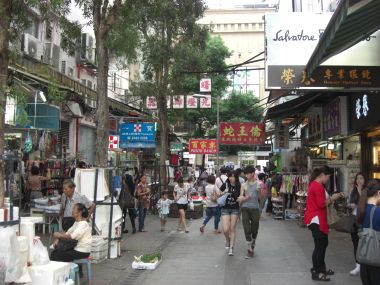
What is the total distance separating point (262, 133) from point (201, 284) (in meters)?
15.0

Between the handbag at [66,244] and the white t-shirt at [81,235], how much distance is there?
0.06 m

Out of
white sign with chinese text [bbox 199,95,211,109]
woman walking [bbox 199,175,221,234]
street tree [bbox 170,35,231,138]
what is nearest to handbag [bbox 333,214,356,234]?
woman walking [bbox 199,175,221,234]

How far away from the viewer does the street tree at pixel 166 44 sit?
18.4 metres

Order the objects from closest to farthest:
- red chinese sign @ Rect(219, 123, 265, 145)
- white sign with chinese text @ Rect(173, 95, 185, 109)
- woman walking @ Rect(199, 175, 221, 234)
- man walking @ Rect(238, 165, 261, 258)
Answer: man walking @ Rect(238, 165, 261, 258)
woman walking @ Rect(199, 175, 221, 234)
white sign with chinese text @ Rect(173, 95, 185, 109)
red chinese sign @ Rect(219, 123, 265, 145)

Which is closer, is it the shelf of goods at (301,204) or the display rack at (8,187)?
the display rack at (8,187)

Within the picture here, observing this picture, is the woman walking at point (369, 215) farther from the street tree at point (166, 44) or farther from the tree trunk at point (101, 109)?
the street tree at point (166, 44)

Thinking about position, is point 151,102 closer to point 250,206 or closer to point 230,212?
point 230,212

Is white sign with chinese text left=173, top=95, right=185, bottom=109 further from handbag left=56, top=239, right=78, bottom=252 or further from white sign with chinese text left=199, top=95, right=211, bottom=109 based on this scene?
handbag left=56, top=239, right=78, bottom=252

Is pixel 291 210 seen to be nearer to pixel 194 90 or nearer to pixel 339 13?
pixel 339 13

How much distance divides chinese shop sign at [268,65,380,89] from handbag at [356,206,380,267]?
13.3 feet

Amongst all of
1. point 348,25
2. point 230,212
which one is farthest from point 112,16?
point 348,25

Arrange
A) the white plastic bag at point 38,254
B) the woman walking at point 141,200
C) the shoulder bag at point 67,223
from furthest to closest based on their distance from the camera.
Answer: the woman walking at point 141,200
the shoulder bag at point 67,223
the white plastic bag at point 38,254

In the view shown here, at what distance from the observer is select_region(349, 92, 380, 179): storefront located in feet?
36.8

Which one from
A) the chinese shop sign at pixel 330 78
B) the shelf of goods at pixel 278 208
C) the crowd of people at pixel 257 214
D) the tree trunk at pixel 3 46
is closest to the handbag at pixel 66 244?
the crowd of people at pixel 257 214
